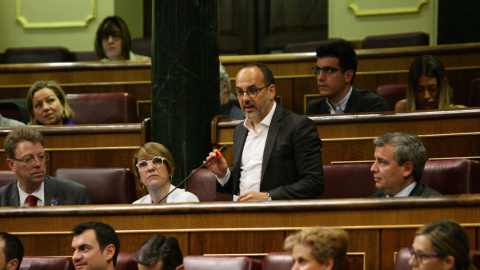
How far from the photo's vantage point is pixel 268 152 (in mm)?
1567

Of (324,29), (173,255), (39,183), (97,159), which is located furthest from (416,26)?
(173,255)

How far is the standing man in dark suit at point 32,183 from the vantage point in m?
1.70

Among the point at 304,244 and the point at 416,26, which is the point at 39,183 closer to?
the point at 304,244

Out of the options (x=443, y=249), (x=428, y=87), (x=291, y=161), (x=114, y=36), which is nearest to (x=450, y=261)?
(x=443, y=249)

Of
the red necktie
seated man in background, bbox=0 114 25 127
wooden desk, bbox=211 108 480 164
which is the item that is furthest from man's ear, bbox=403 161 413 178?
seated man in background, bbox=0 114 25 127

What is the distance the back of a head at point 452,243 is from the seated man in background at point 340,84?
88 cm

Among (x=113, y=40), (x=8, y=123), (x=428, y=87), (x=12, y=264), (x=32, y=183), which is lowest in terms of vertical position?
(x=12, y=264)

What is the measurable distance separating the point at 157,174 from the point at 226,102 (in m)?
0.59

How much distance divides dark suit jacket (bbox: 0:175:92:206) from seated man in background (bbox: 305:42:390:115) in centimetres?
67

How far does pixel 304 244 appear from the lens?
116cm

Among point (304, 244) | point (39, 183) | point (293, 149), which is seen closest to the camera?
point (304, 244)

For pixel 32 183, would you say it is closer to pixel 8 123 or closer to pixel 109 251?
pixel 109 251

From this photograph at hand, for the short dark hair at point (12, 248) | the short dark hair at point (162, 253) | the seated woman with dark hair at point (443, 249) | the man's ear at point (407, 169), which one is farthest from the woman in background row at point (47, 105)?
the seated woman with dark hair at point (443, 249)

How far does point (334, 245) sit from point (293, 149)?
433 mm
